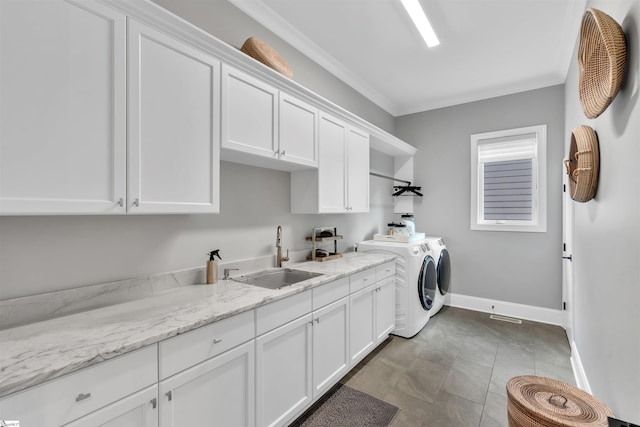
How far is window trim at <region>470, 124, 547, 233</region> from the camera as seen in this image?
3.64 m

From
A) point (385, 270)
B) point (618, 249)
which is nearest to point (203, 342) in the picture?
point (618, 249)

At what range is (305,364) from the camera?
6.31 ft

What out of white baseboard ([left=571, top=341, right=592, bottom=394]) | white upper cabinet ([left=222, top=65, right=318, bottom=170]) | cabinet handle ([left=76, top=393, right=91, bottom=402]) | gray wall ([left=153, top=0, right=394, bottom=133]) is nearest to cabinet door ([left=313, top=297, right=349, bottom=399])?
white upper cabinet ([left=222, top=65, right=318, bottom=170])

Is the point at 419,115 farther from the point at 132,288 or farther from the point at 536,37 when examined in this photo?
the point at 132,288

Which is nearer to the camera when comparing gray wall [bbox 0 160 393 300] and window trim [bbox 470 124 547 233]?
gray wall [bbox 0 160 393 300]

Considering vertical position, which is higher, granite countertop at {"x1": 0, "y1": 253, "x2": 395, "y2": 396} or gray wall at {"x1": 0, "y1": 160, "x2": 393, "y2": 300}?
gray wall at {"x1": 0, "y1": 160, "x2": 393, "y2": 300}

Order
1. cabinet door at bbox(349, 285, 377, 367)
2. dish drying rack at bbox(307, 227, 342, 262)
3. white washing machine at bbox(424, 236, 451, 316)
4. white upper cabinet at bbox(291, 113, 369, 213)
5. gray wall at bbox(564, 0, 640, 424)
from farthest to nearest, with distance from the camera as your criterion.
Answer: white washing machine at bbox(424, 236, 451, 316), dish drying rack at bbox(307, 227, 342, 262), white upper cabinet at bbox(291, 113, 369, 213), cabinet door at bbox(349, 285, 377, 367), gray wall at bbox(564, 0, 640, 424)

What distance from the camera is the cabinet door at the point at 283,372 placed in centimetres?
160

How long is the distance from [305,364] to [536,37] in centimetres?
358

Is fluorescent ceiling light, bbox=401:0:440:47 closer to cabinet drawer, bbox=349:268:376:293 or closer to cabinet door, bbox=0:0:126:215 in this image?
cabinet door, bbox=0:0:126:215

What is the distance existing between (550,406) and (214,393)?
156cm

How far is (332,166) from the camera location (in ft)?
8.91

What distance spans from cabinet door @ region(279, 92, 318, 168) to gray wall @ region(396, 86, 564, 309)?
2.64 m

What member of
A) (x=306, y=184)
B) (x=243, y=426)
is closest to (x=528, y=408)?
(x=243, y=426)
